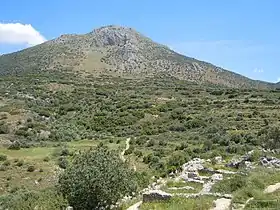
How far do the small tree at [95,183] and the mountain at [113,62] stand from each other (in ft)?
435

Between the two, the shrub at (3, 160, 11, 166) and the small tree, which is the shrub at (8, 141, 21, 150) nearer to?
the shrub at (3, 160, 11, 166)

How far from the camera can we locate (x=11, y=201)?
35.4 metres

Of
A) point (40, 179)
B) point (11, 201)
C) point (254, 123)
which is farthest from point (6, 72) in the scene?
point (11, 201)

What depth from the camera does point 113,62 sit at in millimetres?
174375

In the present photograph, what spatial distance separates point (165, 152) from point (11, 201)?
24.0 metres

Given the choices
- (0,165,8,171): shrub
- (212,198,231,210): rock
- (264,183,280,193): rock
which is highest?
(264,183,280,193): rock

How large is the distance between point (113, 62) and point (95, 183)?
152307 mm

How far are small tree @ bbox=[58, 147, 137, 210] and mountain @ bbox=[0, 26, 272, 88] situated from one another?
133 m

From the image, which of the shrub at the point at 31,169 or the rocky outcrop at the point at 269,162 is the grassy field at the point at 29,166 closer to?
the shrub at the point at 31,169

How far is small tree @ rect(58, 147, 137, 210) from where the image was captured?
2380 cm

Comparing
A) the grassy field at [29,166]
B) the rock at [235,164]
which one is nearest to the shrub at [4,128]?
the grassy field at [29,166]

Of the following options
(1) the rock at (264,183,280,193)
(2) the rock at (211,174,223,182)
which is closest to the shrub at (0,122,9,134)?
(2) the rock at (211,174,223,182)

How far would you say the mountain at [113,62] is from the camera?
16338 cm

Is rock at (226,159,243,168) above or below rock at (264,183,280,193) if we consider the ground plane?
below
